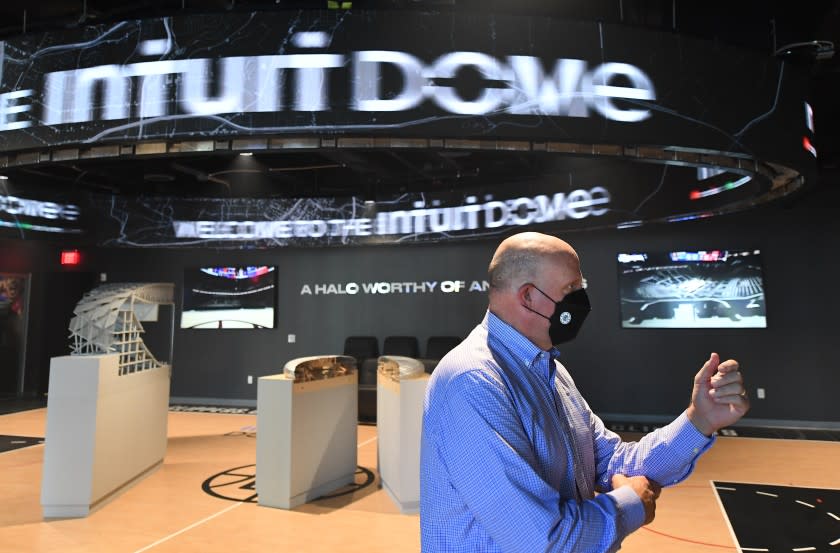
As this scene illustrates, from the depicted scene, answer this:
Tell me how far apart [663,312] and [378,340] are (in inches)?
168

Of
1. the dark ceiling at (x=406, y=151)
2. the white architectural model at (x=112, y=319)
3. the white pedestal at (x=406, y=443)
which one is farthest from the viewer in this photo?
the dark ceiling at (x=406, y=151)

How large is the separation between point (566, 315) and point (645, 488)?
402mm

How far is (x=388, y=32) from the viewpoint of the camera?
4.57 m

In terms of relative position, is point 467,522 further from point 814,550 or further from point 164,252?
point 164,252

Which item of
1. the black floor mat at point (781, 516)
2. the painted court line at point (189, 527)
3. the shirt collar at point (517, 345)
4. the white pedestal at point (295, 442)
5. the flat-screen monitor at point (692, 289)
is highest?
the flat-screen monitor at point (692, 289)

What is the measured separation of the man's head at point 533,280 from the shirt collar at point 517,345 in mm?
18

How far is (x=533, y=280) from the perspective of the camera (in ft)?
4.36

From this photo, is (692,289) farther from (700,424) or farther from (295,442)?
(700,424)

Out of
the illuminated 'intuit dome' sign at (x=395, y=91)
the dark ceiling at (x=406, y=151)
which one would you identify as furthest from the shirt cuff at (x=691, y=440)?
the dark ceiling at (x=406, y=151)

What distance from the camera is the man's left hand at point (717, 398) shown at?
53.0 inches

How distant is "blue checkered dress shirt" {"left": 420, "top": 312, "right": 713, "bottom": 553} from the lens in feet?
3.58

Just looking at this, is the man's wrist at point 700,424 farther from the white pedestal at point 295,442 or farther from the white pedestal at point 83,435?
the white pedestal at point 83,435

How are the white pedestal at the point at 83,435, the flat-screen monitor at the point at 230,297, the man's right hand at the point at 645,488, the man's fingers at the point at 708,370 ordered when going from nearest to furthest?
the man's right hand at the point at 645,488 → the man's fingers at the point at 708,370 → the white pedestal at the point at 83,435 → the flat-screen monitor at the point at 230,297

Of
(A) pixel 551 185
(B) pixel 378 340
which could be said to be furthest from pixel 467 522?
(B) pixel 378 340
